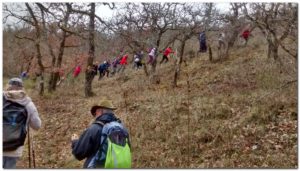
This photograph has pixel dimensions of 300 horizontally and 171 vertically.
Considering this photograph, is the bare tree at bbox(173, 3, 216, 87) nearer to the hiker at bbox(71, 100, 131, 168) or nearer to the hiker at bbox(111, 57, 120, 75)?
the hiker at bbox(111, 57, 120, 75)

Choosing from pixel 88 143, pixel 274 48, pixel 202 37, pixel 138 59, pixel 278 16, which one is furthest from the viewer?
pixel 138 59

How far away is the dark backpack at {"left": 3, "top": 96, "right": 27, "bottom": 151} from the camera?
445cm

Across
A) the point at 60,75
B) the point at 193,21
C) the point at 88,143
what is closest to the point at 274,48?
the point at 193,21

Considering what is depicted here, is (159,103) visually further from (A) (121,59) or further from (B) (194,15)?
(A) (121,59)

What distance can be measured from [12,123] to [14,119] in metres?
0.05

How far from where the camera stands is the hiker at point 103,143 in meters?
4.09

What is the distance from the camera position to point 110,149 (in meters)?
4.14

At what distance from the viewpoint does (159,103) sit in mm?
11383

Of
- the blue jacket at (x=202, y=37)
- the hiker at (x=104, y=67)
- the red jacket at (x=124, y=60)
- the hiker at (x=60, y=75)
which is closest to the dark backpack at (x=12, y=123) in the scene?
the blue jacket at (x=202, y=37)

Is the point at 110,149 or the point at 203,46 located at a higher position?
the point at 203,46

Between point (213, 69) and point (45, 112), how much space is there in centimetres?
586

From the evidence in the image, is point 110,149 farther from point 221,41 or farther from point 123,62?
point 221,41

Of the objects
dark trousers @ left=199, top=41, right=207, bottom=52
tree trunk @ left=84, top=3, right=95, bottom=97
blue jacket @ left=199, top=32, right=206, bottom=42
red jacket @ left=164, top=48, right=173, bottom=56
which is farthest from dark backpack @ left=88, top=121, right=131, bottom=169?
dark trousers @ left=199, top=41, right=207, bottom=52

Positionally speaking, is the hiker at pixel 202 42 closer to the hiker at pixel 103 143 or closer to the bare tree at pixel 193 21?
the bare tree at pixel 193 21
